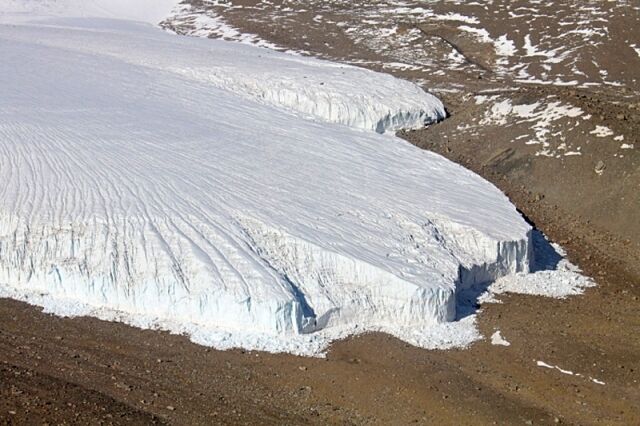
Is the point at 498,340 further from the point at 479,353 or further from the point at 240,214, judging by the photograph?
the point at 240,214

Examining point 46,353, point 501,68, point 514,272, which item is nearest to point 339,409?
point 46,353

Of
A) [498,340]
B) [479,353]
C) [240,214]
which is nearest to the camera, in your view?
[479,353]

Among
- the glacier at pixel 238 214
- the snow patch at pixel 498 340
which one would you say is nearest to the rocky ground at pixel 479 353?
the snow patch at pixel 498 340

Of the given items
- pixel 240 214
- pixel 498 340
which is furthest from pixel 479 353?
pixel 240 214

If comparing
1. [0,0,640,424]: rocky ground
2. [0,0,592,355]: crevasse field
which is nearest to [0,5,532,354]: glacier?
[0,0,592,355]: crevasse field

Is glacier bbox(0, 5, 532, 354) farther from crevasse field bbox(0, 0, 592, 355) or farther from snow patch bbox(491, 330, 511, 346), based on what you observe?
snow patch bbox(491, 330, 511, 346)

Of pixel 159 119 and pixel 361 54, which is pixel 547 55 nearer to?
pixel 361 54

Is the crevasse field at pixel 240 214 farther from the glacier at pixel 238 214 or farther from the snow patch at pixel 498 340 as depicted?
the snow patch at pixel 498 340

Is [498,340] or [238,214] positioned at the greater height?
[238,214]
